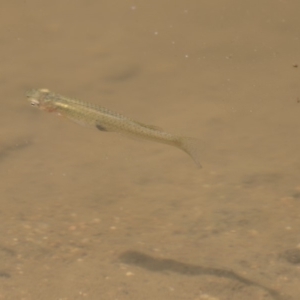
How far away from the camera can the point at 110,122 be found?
365 cm

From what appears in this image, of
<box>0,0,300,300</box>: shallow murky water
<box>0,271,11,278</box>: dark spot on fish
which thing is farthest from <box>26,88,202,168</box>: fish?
<box>0,271,11,278</box>: dark spot on fish

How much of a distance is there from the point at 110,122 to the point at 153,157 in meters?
1.87

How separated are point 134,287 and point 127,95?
343 cm

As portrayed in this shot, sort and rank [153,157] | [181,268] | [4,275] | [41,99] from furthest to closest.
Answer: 1. [153,157]
2. [41,99]
3. [181,268]
4. [4,275]

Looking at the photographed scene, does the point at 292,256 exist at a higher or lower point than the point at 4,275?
higher

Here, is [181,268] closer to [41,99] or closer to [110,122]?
[110,122]

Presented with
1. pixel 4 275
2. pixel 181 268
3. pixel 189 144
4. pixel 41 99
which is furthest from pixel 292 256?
pixel 41 99

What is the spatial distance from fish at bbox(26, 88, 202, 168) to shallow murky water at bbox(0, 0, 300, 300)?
7.6 inches

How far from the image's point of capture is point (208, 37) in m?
7.13

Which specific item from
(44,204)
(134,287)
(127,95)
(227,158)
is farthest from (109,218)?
(127,95)

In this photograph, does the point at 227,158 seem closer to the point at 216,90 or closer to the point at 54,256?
the point at 216,90

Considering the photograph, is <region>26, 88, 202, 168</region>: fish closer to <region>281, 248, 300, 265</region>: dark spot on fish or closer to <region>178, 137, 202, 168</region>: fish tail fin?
<region>178, 137, 202, 168</region>: fish tail fin

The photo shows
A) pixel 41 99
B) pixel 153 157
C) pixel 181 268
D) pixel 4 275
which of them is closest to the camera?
pixel 4 275

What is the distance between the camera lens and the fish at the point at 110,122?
3566mm
